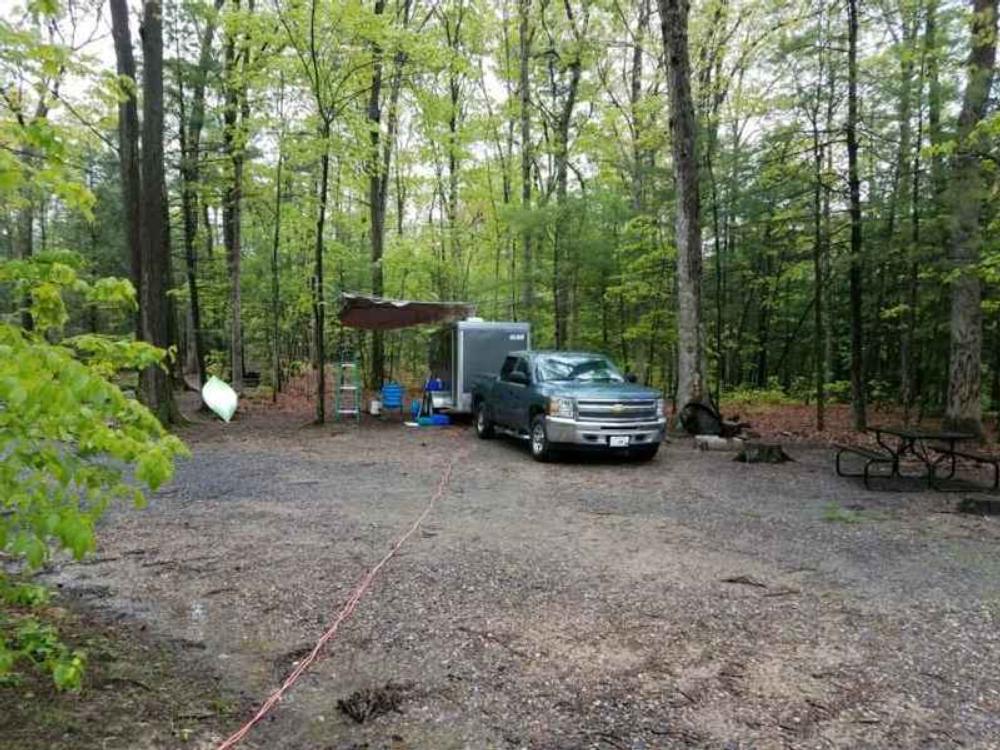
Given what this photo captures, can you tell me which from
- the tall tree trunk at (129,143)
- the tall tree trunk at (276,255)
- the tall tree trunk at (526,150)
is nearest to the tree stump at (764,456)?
the tall tree trunk at (526,150)

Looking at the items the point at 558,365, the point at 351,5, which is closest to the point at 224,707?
the point at 558,365

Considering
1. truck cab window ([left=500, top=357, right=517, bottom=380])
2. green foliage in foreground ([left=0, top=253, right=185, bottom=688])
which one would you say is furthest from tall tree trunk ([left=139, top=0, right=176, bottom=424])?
green foliage in foreground ([left=0, top=253, right=185, bottom=688])

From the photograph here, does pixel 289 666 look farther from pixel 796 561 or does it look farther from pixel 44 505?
pixel 796 561

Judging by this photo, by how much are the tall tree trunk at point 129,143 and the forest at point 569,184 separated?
4cm

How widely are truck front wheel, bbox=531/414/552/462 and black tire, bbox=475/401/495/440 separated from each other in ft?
7.53

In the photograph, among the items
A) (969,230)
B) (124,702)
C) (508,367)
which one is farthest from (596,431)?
(124,702)

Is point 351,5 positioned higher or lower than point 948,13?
higher

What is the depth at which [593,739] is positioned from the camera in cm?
284

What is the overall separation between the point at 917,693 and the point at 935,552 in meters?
2.94

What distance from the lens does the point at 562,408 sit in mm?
9805

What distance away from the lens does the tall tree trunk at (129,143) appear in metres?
11.6

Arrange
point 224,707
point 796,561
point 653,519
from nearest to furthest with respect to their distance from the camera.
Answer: point 224,707
point 796,561
point 653,519

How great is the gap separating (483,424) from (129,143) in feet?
28.7

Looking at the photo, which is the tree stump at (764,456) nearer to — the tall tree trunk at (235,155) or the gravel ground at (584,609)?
the gravel ground at (584,609)
